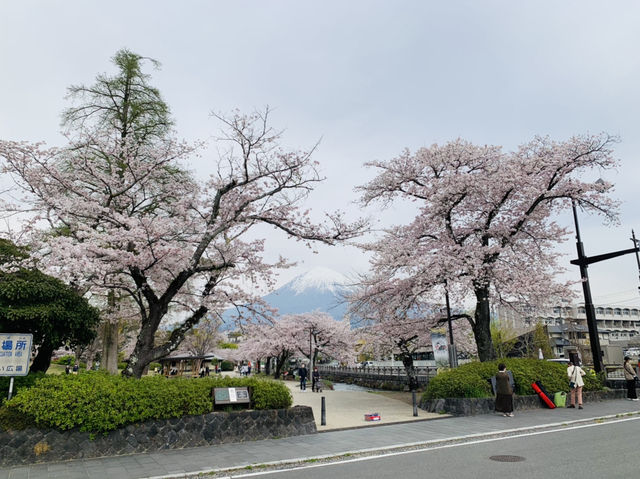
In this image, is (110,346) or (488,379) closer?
(488,379)

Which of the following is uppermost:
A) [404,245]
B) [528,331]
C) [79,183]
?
[79,183]

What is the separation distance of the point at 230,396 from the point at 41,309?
4721 mm

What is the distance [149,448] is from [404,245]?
1248cm

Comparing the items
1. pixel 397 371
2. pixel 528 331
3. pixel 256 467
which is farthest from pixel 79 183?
pixel 528 331

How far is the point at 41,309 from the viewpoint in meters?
9.01

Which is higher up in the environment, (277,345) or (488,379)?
(277,345)

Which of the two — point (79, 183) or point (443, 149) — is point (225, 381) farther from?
point (443, 149)

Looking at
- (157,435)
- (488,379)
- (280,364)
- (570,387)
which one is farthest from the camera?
(280,364)

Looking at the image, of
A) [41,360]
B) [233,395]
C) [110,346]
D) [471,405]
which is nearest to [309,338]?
[110,346]

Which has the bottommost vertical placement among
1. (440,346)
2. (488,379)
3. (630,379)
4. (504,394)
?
(504,394)

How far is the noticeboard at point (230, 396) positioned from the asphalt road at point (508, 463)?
9.86 ft

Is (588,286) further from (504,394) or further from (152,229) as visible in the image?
(152,229)

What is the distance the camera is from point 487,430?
1054cm

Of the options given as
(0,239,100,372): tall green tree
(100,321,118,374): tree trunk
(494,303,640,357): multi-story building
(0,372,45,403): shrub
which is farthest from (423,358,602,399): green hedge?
(494,303,640,357): multi-story building
